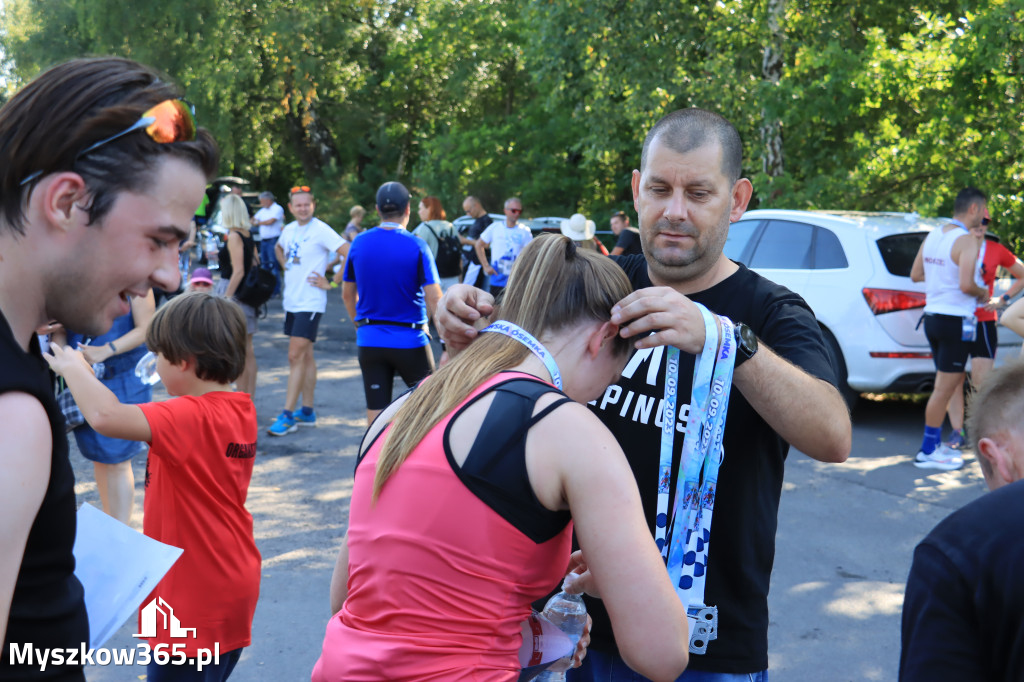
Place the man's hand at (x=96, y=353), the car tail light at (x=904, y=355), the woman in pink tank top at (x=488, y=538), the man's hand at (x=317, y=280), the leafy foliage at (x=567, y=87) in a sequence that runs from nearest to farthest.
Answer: the woman in pink tank top at (x=488, y=538) → the man's hand at (x=96, y=353) → the car tail light at (x=904, y=355) → the man's hand at (x=317, y=280) → the leafy foliage at (x=567, y=87)

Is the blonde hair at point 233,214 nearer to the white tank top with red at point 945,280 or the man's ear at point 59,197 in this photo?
the white tank top with red at point 945,280

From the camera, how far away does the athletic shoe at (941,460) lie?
6953 mm

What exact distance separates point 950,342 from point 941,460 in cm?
92

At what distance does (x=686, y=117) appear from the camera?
2.47m

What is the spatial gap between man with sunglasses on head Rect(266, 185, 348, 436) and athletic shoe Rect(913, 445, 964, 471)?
505cm

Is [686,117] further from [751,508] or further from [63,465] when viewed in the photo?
[63,465]

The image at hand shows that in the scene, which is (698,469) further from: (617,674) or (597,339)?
(617,674)

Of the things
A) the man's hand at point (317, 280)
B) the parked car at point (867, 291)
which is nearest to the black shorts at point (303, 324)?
the man's hand at point (317, 280)

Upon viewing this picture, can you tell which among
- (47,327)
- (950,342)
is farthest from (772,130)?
(47,327)

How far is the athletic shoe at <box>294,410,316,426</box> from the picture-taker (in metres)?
8.24

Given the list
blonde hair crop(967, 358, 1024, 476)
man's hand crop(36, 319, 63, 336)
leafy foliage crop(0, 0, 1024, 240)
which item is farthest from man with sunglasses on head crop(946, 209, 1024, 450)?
man's hand crop(36, 319, 63, 336)

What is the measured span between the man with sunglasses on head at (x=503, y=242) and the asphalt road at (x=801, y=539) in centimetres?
375

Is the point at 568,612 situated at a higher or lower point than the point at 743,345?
lower

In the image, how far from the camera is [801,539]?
5.60 m
